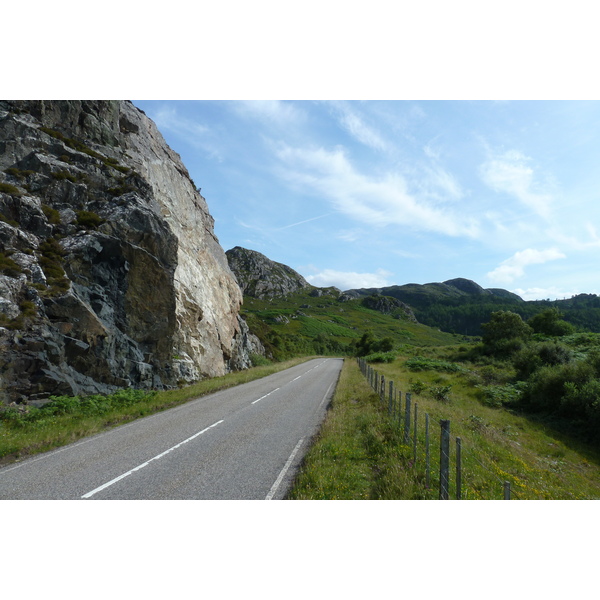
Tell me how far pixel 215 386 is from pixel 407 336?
12406 cm

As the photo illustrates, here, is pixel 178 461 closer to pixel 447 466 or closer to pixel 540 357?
pixel 447 466

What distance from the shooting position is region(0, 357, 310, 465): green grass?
9.59 meters

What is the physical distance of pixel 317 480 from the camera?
22.9 ft

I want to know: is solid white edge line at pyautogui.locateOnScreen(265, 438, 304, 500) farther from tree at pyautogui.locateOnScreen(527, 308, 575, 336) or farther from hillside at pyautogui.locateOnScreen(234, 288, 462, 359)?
tree at pyautogui.locateOnScreen(527, 308, 575, 336)

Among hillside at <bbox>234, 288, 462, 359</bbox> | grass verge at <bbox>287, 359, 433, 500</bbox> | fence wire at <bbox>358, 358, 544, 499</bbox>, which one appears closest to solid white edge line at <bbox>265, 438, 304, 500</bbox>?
grass verge at <bbox>287, 359, 433, 500</bbox>

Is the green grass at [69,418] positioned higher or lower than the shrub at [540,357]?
lower

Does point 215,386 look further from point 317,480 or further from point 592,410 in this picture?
point 592,410

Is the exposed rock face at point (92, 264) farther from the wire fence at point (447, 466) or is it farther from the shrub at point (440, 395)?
the shrub at point (440, 395)

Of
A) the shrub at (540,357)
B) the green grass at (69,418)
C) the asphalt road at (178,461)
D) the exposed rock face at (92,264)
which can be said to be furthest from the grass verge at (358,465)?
the shrub at (540,357)

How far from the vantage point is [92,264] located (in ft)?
60.3

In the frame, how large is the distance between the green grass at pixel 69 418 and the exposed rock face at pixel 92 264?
1182mm

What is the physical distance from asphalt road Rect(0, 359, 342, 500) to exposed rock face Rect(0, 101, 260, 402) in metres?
5.06

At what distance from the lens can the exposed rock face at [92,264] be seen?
14.4 meters

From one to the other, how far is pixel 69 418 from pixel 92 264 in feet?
29.8
